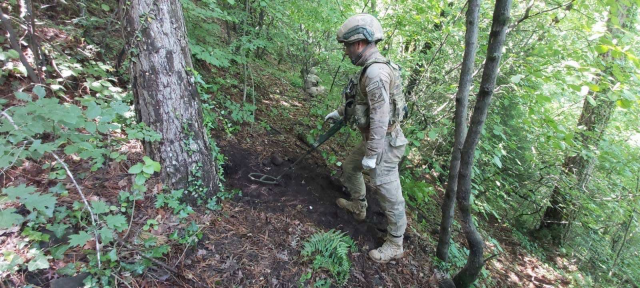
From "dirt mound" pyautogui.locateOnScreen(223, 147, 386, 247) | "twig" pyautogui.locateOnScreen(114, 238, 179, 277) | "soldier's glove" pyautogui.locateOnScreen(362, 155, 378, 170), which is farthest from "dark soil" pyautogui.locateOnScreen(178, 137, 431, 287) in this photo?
"soldier's glove" pyautogui.locateOnScreen(362, 155, 378, 170)

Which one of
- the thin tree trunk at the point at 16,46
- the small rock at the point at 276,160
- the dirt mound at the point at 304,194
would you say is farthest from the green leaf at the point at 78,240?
the small rock at the point at 276,160

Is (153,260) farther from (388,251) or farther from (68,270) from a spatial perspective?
(388,251)

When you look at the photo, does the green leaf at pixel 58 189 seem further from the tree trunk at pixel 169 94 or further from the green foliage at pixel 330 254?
the green foliage at pixel 330 254

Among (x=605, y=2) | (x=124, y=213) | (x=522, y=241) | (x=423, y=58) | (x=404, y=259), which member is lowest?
(x=522, y=241)

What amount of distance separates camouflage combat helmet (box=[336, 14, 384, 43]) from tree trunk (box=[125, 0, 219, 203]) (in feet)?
5.40

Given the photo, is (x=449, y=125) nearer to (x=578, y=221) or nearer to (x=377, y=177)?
(x=377, y=177)

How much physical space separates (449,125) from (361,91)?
1.77 metres

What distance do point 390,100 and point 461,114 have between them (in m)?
0.74

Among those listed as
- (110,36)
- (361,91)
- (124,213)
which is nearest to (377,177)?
(361,91)

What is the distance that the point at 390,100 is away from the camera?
3.17 meters

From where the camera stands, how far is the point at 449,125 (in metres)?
4.19

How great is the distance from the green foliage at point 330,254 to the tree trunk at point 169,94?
1.21 meters

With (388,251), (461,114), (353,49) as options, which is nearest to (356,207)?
(388,251)

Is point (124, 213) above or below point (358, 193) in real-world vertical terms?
above
